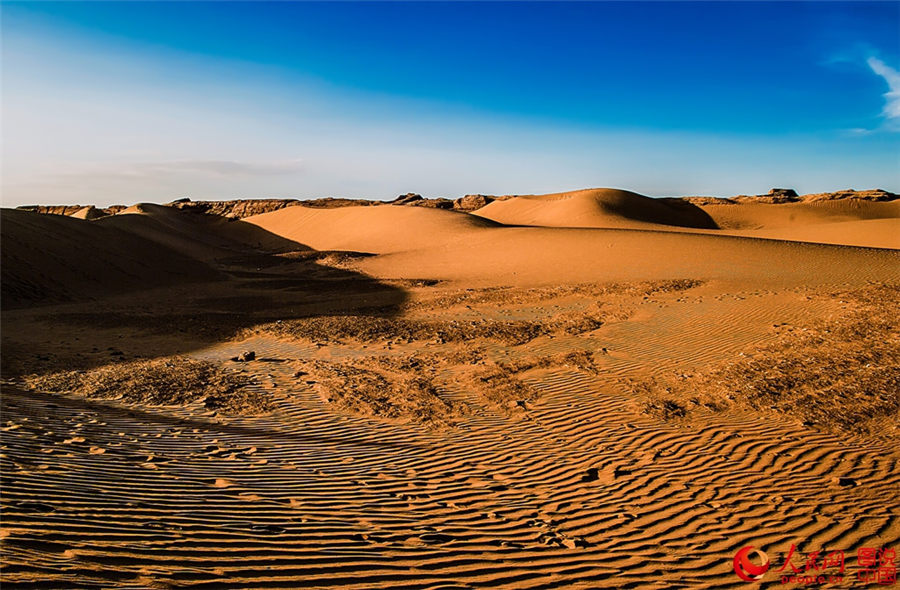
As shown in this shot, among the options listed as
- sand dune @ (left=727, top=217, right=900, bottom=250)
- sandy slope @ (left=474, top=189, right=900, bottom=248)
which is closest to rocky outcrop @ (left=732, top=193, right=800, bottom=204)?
sandy slope @ (left=474, top=189, right=900, bottom=248)

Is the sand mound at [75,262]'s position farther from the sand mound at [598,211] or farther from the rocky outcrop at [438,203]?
the rocky outcrop at [438,203]

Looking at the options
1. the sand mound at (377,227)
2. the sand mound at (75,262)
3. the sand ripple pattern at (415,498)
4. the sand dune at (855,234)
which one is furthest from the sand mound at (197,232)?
the sand dune at (855,234)

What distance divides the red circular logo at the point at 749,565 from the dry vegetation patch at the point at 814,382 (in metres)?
3.10

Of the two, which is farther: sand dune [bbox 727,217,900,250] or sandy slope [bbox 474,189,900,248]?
sandy slope [bbox 474,189,900,248]

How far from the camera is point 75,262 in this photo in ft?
71.8

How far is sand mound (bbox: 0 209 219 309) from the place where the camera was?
61.0 feet

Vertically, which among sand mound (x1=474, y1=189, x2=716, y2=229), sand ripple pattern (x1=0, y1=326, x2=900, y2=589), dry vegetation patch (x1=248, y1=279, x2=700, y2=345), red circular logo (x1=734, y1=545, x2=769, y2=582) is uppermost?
sand mound (x1=474, y1=189, x2=716, y2=229)

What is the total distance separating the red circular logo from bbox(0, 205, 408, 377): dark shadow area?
1085 cm

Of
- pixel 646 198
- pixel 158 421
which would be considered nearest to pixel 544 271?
pixel 158 421

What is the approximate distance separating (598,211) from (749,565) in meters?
51.5

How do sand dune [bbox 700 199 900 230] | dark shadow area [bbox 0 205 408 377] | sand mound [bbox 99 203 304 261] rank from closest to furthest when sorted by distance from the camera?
dark shadow area [bbox 0 205 408 377] → sand mound [bbox 99 203 304 261] → sand dune [bbox 700 199 900 230]

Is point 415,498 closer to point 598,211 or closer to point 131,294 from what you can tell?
point 131,294

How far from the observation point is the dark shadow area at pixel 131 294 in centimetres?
1203

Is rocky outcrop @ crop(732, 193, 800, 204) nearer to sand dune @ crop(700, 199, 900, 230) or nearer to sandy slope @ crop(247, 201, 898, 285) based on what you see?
sand dune @ crop(700, 199, 900, 230)
